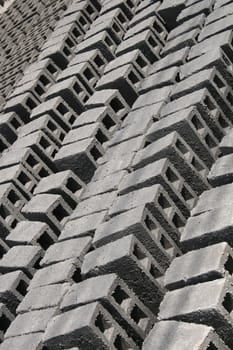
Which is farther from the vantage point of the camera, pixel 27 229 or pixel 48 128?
pixel 48 128

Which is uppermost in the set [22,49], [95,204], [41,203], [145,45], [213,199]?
[22,49]

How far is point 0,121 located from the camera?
20.0 ft

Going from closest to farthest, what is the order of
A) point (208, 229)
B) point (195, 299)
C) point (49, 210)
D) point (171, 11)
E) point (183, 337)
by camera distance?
point (183, 337) → point (195, 299) → point (208, 229) → point (49, 210) → point (171, 11)


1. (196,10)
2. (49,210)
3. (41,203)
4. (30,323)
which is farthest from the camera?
(196,10)

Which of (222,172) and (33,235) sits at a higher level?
(33,235)

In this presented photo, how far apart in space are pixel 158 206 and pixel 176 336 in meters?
0.97

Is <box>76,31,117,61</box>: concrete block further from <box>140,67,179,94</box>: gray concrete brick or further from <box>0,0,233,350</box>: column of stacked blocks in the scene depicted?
<box>140,67,179,94</box>: gray concrete brick

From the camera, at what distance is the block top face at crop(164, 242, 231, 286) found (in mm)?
3410

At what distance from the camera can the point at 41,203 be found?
194 inches

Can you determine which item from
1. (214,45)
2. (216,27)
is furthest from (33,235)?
(216,27)

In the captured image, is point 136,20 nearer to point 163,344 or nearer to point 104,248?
point 104,248

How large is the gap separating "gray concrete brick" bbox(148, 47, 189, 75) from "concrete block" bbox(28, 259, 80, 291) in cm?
202

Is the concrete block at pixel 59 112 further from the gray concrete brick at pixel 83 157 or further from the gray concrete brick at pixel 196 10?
the gray concrete brick at pixel 196 10

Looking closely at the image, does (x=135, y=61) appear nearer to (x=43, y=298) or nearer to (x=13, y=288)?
(x=13, y=288)
